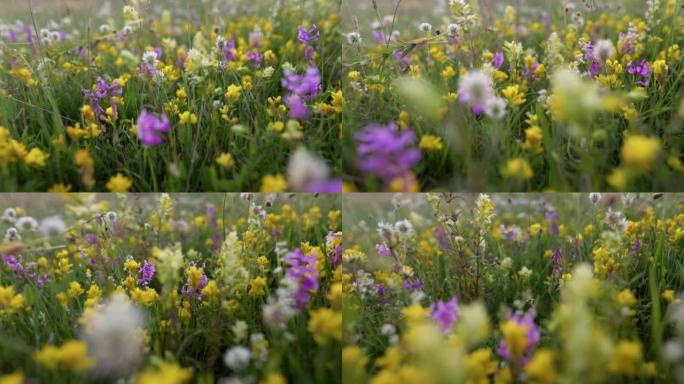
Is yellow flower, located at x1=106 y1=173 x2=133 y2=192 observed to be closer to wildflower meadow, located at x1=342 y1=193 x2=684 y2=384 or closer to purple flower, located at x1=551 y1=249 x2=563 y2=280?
wildflower meadow, located at x1=342 y1=193 x2=684 y2=384

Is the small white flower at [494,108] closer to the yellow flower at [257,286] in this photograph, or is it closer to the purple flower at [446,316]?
the purple flower at [446,316]

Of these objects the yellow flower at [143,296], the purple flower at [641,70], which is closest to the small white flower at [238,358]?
the yellow flower at [143,296]

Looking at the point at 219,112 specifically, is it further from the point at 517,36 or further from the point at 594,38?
the point at 594,38

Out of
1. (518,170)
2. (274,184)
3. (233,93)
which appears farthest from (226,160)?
(518,170)

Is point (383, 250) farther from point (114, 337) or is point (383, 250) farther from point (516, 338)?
point (114, 337)

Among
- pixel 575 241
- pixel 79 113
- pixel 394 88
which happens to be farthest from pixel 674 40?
pixel 79 113
